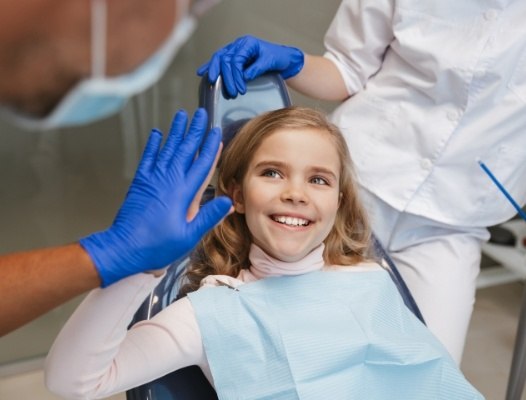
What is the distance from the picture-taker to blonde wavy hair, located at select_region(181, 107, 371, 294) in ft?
4.10

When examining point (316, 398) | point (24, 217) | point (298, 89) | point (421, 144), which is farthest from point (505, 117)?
point (24, 217)

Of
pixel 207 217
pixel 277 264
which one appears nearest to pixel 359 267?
pixel 277 264

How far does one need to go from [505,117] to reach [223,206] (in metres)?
0.85

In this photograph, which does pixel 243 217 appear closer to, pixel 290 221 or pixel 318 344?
pixel 290 221

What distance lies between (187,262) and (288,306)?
240 millimetres

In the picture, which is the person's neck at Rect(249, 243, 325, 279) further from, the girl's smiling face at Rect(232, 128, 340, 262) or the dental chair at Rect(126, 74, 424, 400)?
the dental chair at Rect(126, 74, 424, 400)

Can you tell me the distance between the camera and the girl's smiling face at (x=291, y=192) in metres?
1.14

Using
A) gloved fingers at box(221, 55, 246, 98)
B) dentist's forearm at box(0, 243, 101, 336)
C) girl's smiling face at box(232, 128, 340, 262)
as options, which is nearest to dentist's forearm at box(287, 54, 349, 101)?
gloved fingers at box(221, 55, 246, 98)

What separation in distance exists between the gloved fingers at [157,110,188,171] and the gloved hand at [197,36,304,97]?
41 cm

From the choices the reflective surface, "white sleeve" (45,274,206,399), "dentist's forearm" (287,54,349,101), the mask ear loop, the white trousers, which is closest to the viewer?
the mask ear loop

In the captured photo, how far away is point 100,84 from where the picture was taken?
0.41m

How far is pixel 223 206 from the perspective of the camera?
0.83m

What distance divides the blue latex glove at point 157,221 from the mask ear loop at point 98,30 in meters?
0.40

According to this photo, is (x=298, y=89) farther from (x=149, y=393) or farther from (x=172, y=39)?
(x=172, y=39)
